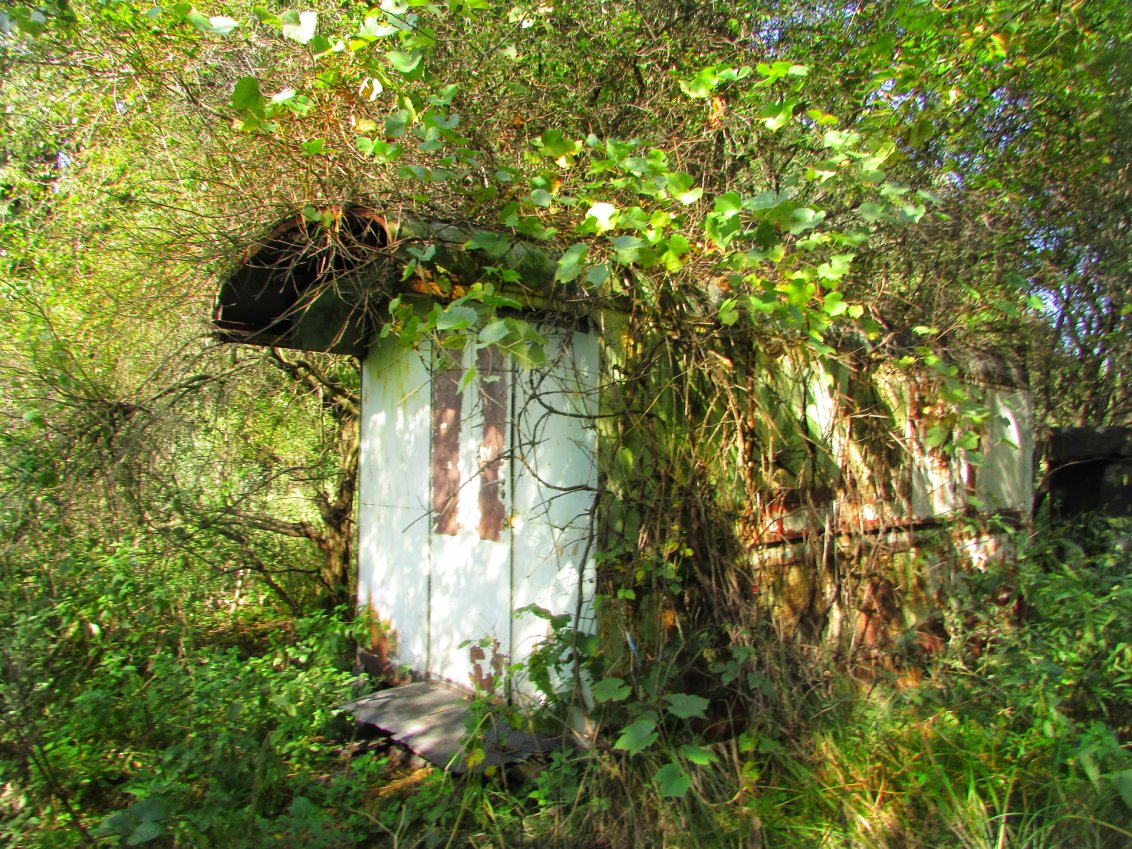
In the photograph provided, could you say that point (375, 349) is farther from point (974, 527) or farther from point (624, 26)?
point (974, 527)

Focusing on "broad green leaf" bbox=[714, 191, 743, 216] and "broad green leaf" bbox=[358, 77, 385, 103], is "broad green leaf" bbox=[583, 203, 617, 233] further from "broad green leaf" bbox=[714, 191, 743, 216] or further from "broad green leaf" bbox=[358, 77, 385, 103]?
"broad green leaf" bbox=[358, 77, 385, 103]

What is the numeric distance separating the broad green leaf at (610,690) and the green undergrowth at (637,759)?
1 centimetres

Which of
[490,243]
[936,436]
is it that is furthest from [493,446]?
[936,436]

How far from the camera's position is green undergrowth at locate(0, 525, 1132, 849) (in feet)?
10.2

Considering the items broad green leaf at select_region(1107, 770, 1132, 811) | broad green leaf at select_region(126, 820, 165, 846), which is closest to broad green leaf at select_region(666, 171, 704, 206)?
broad green leaf at select_region(1107, 770, 1132, 811)

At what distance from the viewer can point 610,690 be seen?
3283mm

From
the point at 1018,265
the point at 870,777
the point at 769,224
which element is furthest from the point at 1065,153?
the point at 870,777

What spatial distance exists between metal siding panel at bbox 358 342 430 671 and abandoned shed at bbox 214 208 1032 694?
0.8 inches

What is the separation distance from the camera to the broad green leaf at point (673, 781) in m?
2.85

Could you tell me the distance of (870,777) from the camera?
3.44 meters

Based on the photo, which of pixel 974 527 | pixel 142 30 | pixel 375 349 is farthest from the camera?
pixel 375 349

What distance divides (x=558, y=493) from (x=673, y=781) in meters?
1.51

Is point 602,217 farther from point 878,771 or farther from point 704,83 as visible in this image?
point 878,771

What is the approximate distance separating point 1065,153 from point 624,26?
372 centimetres
